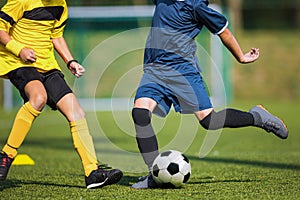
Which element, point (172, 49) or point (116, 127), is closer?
point (172, 49)

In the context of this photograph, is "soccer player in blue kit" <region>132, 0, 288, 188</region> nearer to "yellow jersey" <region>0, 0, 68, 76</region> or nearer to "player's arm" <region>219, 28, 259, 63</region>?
"player's arm" <region>219, 28, 259, 63</region>

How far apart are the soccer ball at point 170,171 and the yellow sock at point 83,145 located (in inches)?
20.1

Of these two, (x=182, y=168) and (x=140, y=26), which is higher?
(x=182, y=168)

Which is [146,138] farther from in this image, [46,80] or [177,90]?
[46,80]

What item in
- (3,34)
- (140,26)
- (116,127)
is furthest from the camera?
(140,26)

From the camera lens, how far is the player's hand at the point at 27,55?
534cm

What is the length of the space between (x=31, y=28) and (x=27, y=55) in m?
0.35

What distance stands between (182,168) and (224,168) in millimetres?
1651

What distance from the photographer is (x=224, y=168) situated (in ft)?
23.1

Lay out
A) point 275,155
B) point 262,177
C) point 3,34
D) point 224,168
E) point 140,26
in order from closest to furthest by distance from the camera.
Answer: point 3,34 → point 262,177 → point 224,168 → point 275,155 → point 140,26

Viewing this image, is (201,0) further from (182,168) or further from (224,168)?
(224,168)

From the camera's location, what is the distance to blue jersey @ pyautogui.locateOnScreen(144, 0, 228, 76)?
18.7ft

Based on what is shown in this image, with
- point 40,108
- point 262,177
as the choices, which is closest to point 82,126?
point 40,108

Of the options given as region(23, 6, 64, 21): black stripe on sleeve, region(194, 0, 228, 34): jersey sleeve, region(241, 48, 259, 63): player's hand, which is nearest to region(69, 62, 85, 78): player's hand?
region(23, 6, 64, 21): black stripe on sleeve
